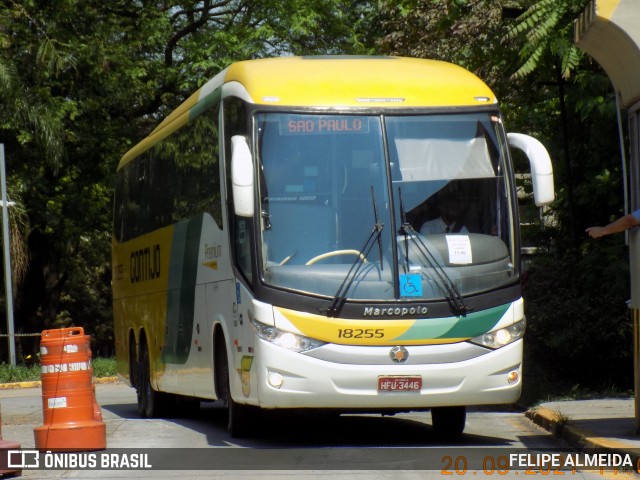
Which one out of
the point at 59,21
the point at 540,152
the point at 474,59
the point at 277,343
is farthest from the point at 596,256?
the point at 59,21

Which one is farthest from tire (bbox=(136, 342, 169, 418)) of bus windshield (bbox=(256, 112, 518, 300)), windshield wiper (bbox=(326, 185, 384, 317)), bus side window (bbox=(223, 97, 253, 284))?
windshield wiper (bbox=(326, 185, 384, 317))

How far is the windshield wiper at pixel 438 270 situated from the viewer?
11.4 m

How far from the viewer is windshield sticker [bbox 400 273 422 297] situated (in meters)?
11.3

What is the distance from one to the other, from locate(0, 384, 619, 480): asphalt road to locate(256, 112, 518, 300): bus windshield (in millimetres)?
1466

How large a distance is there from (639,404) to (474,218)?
2.26m

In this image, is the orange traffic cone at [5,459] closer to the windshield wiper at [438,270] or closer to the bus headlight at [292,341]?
the bus headlight at [292,341]

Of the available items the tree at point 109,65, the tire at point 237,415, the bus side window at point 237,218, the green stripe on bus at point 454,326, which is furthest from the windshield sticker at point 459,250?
the tree at point 109,65

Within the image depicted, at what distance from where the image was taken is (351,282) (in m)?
11.3

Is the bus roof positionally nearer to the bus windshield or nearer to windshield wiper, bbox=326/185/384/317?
the bus windshield

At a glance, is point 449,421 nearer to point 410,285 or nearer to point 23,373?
point 410,285

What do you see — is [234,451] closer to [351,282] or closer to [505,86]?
[351,282]

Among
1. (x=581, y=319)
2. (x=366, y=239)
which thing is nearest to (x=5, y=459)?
(x=366, y=239)

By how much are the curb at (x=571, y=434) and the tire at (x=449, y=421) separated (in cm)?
92

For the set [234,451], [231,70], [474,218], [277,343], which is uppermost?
[231,70]
